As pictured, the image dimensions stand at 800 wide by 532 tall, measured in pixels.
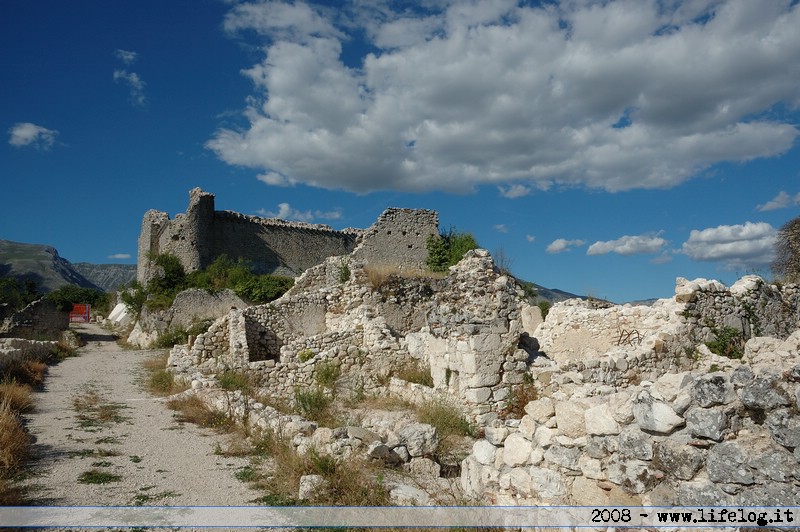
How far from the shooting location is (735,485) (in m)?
3.13

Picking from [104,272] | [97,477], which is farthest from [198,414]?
[104,272]

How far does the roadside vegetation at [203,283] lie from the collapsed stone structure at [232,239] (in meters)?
0.98

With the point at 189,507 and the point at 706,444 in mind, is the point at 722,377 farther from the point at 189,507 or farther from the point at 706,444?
the point at 189,507

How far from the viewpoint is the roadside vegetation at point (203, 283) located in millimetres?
24266

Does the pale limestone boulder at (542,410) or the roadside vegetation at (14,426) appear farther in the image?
the roadside vegetation at (14,426)

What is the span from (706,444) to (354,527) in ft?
9.64

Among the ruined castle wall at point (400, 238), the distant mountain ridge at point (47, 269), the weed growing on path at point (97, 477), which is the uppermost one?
the distant mountain ridge at point (47, 269)

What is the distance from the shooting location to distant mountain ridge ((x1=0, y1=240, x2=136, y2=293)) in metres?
97.1

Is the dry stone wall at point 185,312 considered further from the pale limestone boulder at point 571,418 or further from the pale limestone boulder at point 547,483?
the pale limestone boulder at point 571,418

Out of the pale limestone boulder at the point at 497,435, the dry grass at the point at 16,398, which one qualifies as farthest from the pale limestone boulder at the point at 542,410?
the dry grass at the point at 16,398

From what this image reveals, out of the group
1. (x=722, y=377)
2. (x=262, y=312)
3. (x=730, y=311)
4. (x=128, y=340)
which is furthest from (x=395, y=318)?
(x=128, y=340)

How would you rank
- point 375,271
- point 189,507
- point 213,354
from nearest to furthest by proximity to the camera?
point 189,507, point 213,354, point 375,271

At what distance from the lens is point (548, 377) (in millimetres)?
8445

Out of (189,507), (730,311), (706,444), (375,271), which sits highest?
(375,271)
